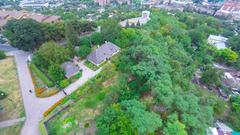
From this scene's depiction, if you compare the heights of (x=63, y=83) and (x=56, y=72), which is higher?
(x=56, y=72)

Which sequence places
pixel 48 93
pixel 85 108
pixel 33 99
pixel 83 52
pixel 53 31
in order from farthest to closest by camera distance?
pixel 53 31
pixel 83 52
pixel 48 93
pixel 33 99
pixel 85 108

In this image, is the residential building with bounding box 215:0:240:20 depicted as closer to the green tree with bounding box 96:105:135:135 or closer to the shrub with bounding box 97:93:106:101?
the shrub with bounding box 97:93:106:101

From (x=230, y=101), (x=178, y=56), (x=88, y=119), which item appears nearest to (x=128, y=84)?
(x=88, y=119)

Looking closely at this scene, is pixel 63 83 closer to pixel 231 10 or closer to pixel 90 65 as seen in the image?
pixel 90 65

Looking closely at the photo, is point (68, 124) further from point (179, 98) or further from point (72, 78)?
point (179, 98)

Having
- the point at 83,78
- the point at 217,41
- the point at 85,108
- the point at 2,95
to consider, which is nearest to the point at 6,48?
the point at 2,95

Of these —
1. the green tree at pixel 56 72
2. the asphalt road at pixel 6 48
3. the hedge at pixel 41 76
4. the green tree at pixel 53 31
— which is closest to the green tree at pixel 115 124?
the green tree at pixel 56 72

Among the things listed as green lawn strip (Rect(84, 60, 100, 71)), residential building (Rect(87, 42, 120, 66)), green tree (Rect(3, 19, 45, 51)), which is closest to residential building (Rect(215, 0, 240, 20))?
residential building (Rect(87, 42, 120, 66))
